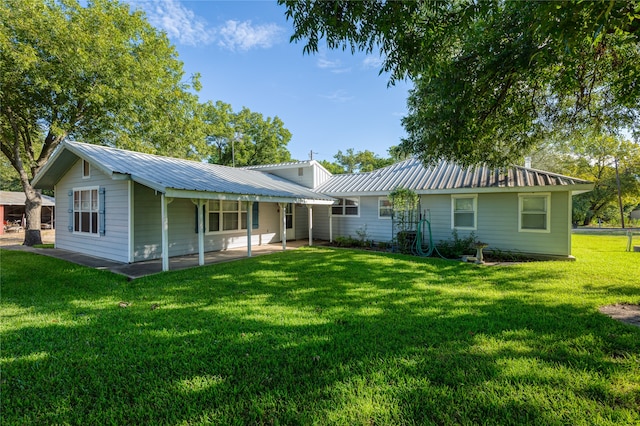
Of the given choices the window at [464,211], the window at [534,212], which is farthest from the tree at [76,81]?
the window at [534,212]

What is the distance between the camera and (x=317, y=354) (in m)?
3.25

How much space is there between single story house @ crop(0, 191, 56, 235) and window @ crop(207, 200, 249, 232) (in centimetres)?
1729

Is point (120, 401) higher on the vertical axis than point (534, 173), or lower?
lower

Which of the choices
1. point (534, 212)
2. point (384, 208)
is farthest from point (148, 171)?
point (534, 212)

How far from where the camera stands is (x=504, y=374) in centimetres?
285

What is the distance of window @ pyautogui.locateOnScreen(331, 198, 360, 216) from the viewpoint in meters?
13.7

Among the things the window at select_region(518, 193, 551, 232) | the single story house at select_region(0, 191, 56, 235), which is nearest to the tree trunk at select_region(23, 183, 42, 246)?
the single story house at select_region(0, 191, 56, 235)

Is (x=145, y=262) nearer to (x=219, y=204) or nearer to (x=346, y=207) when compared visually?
(x=219, y=204)

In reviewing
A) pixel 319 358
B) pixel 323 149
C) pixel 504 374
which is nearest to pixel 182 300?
pixel 319 358

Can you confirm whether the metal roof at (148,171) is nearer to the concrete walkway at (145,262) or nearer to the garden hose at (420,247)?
the concrete walkway at (145,262)

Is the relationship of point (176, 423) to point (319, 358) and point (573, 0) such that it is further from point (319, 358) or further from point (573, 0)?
point (573, 0)

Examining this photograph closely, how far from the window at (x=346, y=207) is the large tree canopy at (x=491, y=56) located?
5.76 m

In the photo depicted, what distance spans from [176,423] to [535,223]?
11484 millimetres

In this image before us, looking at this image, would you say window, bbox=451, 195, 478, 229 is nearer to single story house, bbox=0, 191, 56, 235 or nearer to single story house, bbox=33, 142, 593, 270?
single story house, bbox=33, 142, 593, 270
